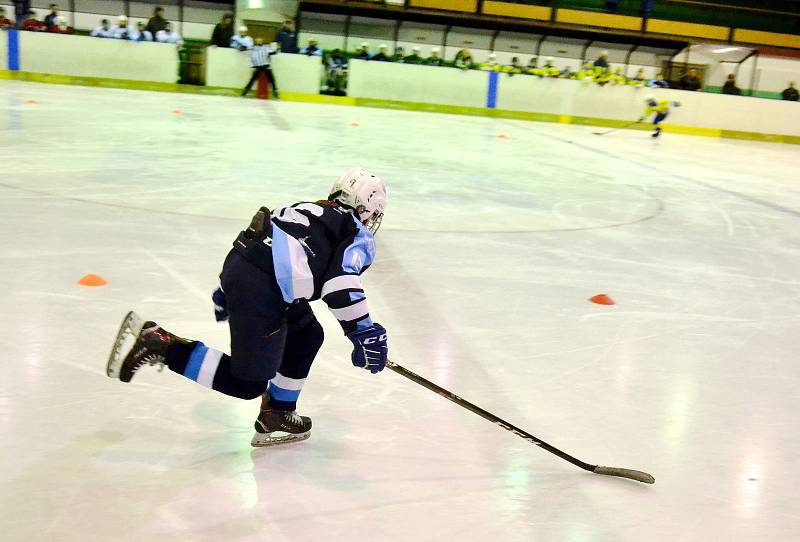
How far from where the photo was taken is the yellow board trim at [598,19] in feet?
81.1

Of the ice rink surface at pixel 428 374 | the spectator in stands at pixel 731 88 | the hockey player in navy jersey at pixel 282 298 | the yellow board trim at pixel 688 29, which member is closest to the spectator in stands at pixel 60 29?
the ice rink surface at pixel 428 374

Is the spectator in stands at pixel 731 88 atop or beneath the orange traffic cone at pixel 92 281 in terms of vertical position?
atop

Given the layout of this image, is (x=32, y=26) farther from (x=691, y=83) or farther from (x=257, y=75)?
(x=691, y=83)

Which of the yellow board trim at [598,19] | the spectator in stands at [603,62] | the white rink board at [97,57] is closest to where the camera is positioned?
the white rink board at [97,57]

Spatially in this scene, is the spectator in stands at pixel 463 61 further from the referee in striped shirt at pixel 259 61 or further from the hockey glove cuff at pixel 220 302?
the hockey glove cuff at pixel 220 302

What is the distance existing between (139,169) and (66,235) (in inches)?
105

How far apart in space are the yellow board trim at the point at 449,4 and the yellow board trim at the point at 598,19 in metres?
2.78

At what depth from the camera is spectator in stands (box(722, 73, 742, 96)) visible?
62.7 ft

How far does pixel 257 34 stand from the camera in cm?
2181

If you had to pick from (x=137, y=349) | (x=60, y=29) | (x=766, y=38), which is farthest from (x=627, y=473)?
(x=766, y=38)

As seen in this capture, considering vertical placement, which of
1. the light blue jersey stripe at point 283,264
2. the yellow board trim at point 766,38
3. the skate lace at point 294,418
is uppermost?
the yellow board trim at point 766,38

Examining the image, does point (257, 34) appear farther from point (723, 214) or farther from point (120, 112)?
point (723, 214)

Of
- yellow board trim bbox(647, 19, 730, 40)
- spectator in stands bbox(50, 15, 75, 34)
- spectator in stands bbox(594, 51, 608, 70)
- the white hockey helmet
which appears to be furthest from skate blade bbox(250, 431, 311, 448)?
yellow board trim bbox(647, 19, 730, 40)

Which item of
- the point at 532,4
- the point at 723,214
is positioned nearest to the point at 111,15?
the point at 532,4
